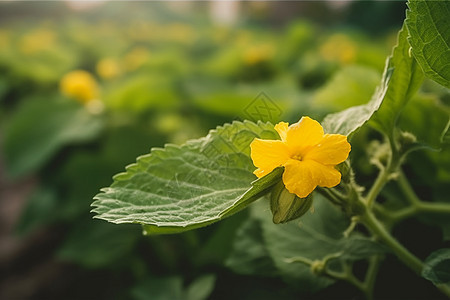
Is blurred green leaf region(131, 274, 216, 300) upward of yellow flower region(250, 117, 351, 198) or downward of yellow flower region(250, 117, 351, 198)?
downward

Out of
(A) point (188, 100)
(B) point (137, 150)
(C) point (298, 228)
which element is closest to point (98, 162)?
(B) point (137, 150)

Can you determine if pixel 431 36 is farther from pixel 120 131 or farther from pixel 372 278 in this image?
pixel 120 131

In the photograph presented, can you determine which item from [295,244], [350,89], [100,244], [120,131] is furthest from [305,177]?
[120,131]

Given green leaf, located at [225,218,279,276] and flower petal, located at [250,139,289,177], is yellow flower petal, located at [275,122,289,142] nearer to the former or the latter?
flower petal, located at [250,139,289,177]

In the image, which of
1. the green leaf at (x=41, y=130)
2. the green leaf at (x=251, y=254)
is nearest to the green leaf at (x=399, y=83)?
the green leaf at (x=251, y=254)

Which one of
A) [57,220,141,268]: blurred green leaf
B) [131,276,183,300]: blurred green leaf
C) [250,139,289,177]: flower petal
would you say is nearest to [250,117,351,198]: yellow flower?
[250,139,289,177]: flower petal

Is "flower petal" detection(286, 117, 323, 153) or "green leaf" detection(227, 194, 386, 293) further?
"green leaf" detection(227, 194, 386, 293)

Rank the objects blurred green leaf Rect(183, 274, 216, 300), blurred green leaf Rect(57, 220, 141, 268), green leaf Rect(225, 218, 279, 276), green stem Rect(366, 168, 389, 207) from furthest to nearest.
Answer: blurred green leaf Rect(57, 220, 141, 268) < blurred green leaf Rect(183, 274, 216, 300) < green leaf Rect(225, 218, 279, 276) < green stem Rect(366, 168, 389, 207)
